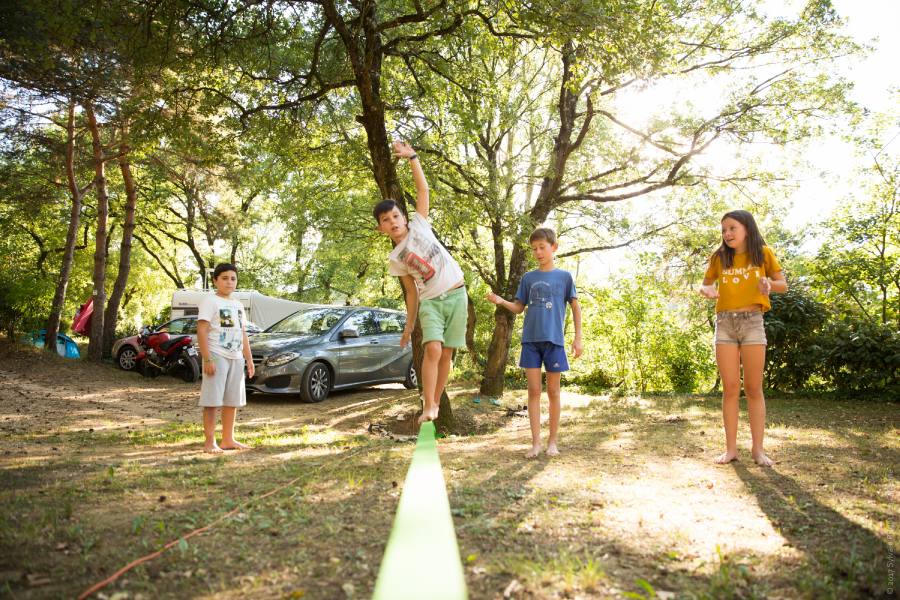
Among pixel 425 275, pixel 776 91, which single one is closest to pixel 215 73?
pixel 425 275

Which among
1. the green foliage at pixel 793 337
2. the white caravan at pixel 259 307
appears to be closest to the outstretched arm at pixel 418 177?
the green foliage at pixel 793 337

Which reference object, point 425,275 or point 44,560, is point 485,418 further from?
point 44,560

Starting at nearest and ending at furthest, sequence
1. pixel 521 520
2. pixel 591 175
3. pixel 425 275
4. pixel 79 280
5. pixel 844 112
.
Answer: pixel 521 520 → pixel 425 275 → pixel 844 112 → pixel 591 175 → pixel 79 280

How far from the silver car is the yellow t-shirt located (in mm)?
7350

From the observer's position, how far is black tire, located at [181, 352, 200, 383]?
1298cm

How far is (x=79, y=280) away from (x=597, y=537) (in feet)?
100

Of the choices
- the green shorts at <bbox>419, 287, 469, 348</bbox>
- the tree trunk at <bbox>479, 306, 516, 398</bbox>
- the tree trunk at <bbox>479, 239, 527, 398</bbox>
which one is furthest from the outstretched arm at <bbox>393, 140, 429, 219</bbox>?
the tree trunk at <bbox>479, 306, 516, 398</bbox>

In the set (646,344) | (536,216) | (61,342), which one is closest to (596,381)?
(646,344)

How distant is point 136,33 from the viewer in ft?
22.6

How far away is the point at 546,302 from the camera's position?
4.73m

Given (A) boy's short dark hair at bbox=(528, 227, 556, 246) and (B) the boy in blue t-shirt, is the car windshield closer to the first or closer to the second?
(B) the boy in blue t-shirt

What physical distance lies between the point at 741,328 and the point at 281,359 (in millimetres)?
7528

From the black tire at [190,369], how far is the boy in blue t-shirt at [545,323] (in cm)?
1023

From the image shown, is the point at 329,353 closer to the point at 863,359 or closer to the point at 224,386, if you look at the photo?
the point at 224,386
